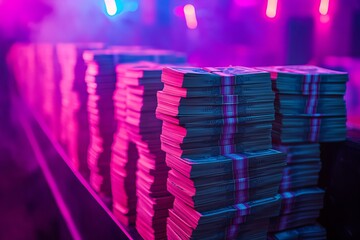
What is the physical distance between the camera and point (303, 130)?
338 centimetres

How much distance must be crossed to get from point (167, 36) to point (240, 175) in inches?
229

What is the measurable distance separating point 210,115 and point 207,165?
35 centimetres

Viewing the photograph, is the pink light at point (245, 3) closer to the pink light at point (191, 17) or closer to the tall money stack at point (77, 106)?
the pink light at point (191, 17)

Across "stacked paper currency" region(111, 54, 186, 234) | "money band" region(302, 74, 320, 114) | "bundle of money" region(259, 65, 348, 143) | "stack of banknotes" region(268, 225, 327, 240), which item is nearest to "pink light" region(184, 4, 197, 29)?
"stacked paper currency" region(111, 54, 186, 234)

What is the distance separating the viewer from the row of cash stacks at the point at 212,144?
268cm

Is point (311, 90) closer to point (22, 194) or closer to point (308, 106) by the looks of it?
point (308, 106)

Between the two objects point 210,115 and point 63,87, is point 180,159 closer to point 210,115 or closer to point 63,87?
point 210,115

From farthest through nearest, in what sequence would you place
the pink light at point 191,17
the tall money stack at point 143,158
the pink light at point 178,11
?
the pink light at point 178,11 → the pink light at point 191,17 → the tall money stack at point 143,158

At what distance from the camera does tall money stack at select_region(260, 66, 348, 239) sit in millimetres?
3312

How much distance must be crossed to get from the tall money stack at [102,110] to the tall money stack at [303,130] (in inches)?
78.0

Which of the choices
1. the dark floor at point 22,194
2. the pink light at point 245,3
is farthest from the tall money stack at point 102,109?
the pink light at point 245,3

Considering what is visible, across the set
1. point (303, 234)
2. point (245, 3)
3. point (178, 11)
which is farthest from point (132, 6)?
point (303, 234)

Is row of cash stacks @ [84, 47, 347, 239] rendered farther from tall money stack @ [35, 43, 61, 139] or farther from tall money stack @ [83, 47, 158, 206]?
tall money stack @ [35, 43, 61, 139]

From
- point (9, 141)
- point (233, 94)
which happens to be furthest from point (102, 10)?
point (233, 94)
